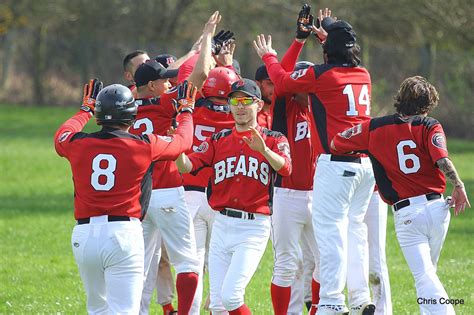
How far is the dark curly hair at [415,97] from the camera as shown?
8.25 m

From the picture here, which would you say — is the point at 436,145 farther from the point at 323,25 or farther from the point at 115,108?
the point at 115,108

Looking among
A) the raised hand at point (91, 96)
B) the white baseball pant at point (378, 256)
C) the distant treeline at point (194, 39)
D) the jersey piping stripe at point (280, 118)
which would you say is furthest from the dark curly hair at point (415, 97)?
the distant treeline at point (194, 39)

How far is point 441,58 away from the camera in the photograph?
31.2 meters

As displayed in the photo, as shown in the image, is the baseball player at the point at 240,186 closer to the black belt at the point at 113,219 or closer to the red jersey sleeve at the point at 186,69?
the red jersey sleeve at the point at 186,69

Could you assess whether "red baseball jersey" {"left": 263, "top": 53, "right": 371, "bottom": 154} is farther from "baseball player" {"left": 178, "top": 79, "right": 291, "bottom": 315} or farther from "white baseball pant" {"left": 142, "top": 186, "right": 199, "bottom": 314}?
"white baseball pant" {"left": 142, "top": 186, "right": 199, "bottom": 314}

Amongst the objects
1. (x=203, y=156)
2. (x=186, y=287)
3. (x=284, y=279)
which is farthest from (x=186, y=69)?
(x=284, y=279)

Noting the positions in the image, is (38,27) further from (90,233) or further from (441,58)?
(90,233)

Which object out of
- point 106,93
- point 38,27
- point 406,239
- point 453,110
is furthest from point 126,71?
point 38,27

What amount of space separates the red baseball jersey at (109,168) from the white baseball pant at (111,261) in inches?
4.9

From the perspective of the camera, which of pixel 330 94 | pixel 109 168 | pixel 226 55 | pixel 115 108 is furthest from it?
pixel 226 55

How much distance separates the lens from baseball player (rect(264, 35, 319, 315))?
9.07 meters

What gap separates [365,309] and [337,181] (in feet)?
3.80

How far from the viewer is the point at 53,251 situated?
14086 millimetres

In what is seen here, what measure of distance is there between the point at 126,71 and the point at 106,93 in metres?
2.89
